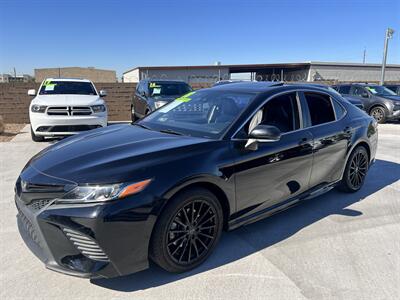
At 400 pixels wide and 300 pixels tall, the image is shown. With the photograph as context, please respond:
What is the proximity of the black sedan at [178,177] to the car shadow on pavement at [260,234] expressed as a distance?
171mm

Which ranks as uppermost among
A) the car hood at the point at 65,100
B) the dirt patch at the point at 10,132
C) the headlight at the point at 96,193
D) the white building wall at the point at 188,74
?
the white building wall at the point at 188,74

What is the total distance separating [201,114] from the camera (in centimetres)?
381

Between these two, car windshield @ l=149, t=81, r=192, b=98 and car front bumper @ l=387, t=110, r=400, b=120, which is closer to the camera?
car windshield @ l=149, t=81, r=192, b=98

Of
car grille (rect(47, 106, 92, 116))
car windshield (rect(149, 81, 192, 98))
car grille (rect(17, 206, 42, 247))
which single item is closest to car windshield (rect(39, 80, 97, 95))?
car grille (rect(47, 106, 92, 116))

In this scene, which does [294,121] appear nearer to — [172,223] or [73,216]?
[172,223]

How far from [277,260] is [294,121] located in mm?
1568

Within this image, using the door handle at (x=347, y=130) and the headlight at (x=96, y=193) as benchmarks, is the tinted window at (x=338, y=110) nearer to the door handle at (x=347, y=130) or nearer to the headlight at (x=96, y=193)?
the door handle at (x=347, y=130)

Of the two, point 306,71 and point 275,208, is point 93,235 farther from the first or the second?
point 306,71

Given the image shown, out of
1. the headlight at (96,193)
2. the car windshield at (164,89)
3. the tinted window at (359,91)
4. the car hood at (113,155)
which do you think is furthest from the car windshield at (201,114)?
the tinted window at (359,91)

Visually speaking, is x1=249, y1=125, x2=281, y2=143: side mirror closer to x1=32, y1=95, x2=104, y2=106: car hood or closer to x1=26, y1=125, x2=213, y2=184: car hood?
x1=26, y1=125, x2=213, y2=184: car hood

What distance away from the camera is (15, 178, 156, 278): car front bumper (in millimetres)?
2309

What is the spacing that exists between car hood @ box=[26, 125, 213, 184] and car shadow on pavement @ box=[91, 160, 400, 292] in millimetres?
929

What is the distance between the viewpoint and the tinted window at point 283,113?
140 inches

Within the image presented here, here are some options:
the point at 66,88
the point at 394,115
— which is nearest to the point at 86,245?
the point at 66,88
